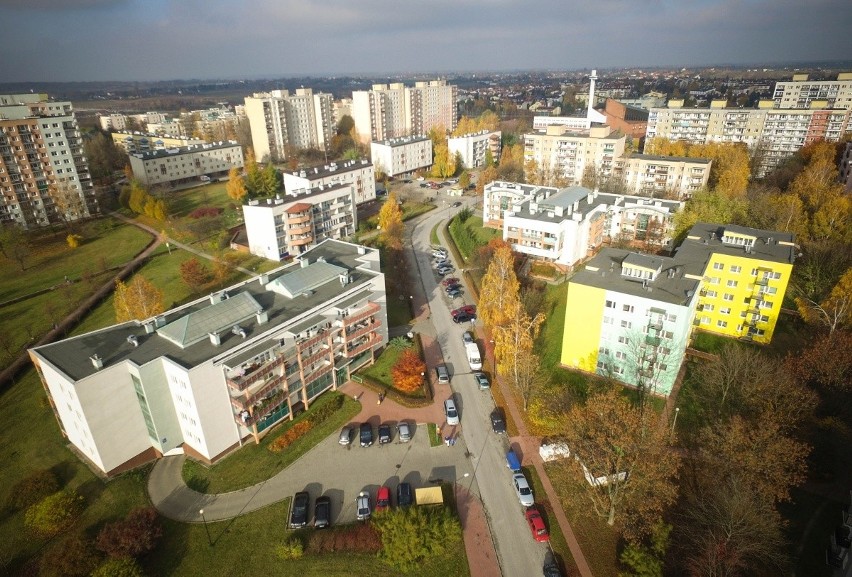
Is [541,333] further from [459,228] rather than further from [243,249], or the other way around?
[243,249]

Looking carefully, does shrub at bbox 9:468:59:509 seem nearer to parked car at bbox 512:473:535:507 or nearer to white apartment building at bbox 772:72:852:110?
parked car at bbox 512:473:535:507

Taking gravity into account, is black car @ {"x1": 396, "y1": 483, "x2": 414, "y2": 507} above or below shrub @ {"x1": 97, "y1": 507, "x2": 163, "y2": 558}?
below

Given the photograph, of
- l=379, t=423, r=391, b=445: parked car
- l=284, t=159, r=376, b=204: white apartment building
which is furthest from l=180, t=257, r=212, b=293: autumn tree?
l=379, t=423, r=391, b=445: parked car

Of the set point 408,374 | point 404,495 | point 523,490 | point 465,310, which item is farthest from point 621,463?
point 465,310

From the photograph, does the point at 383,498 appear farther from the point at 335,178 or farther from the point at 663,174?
the point at 663,174

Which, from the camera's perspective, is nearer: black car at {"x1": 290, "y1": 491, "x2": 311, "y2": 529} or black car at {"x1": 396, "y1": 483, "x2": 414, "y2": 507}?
black car at {"x1": 290, "y1": 491, "x2": 311, "y2": 529}

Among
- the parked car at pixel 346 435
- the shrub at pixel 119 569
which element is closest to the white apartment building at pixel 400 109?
the parked car at pixel 346 435
